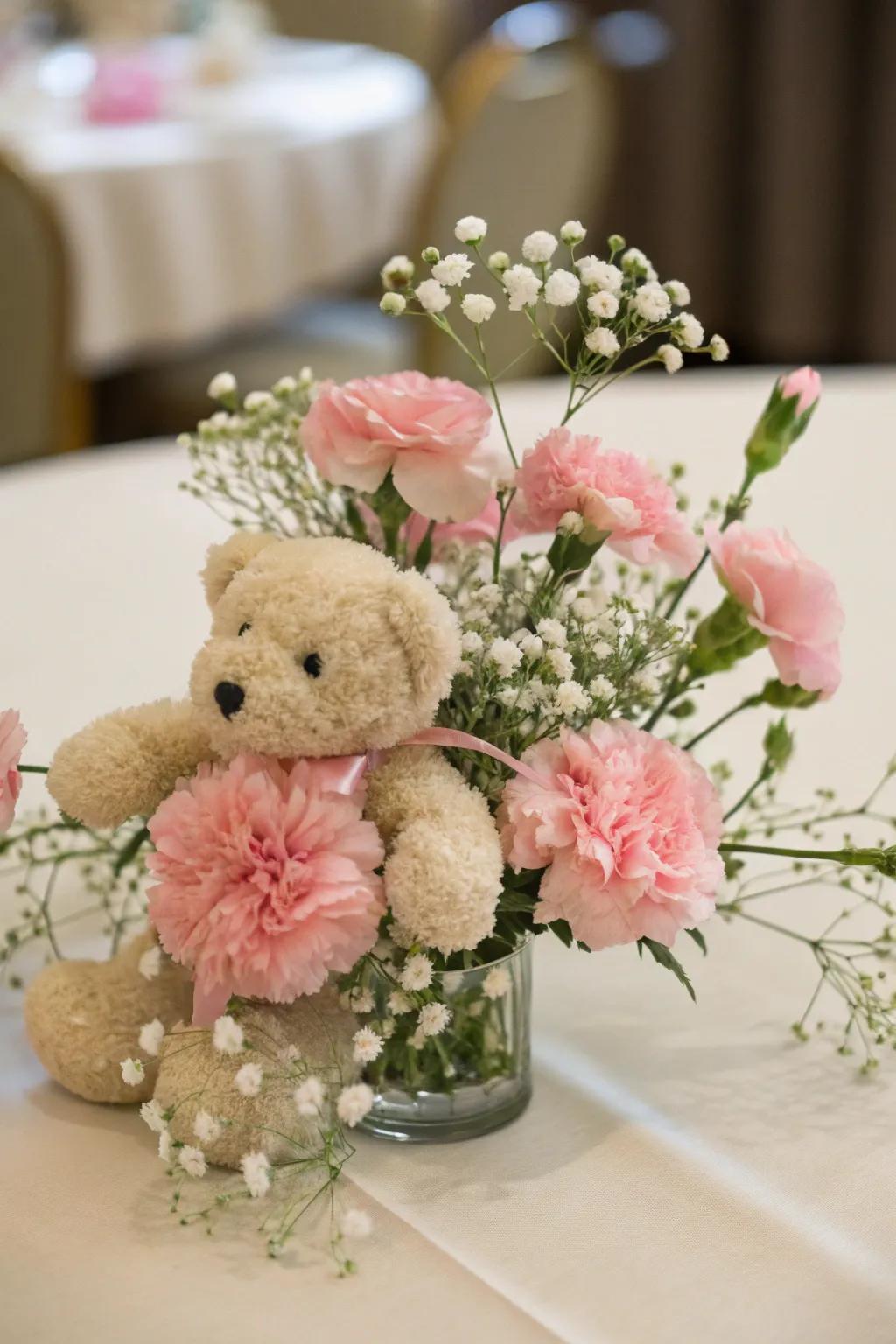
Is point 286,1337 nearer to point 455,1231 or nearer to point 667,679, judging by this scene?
point 455,1231

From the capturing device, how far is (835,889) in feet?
2.73

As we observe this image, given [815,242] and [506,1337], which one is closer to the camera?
[506,1337]

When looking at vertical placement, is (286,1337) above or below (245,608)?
below

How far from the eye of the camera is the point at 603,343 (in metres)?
0.60

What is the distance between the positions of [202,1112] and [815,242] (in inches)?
Answer: 142

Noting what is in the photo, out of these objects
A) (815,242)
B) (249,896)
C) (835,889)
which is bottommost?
(815,242)

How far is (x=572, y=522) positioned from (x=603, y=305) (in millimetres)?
88

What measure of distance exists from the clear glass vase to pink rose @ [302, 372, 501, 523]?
0.60 ft

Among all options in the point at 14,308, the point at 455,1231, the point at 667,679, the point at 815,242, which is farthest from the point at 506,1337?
the point at 815,242

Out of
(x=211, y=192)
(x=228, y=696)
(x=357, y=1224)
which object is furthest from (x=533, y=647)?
(x=211, y=192)

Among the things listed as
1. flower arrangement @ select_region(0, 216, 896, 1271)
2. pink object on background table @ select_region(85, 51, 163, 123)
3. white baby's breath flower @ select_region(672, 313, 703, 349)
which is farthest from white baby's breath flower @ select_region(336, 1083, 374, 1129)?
pink object on background table @ select_region(85, 51, 163, 123)

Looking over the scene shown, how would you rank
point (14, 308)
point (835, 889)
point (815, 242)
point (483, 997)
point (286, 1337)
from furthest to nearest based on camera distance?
point (815, 242)
point (14, 308)
point (835, 889)
point (483, 997)
point (286, 1337)

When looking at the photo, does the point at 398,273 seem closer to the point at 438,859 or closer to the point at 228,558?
the point at 228,558

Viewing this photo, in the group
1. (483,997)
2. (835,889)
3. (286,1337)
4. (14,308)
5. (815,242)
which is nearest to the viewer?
(286,1337)
